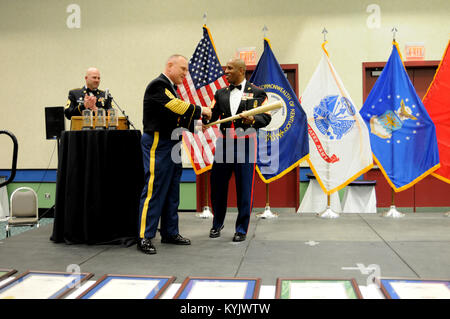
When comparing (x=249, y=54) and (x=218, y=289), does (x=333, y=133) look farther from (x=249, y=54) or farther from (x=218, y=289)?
(x=218, y=289)

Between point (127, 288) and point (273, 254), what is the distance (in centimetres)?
→ 130

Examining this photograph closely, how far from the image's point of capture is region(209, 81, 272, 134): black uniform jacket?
333 cm

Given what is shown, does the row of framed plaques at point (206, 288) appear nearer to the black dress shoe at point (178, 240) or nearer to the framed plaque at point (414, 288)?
the framed plaque at point (414, 288)

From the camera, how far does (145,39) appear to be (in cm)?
588

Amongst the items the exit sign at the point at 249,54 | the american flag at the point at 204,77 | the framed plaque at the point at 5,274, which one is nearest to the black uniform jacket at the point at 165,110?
the framed plaque at the point at 5,274

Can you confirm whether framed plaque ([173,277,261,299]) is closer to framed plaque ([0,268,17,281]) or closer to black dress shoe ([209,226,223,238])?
framed plaque ([0,268,17,281])

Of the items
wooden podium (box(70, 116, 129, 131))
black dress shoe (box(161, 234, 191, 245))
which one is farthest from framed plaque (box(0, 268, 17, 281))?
wooden podium (box(70, 116, 129, 131))

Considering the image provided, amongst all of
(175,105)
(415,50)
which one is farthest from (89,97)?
(415,50)

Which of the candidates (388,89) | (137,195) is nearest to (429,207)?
(388,89)

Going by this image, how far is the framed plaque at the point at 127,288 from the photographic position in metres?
1.82

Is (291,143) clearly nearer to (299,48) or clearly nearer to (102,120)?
(299,48)

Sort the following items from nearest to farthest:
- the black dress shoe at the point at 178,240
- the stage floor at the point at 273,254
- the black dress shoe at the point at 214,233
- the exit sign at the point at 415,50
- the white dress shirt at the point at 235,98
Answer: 1. the stage floor at the point at 273,254
2. the black dress shoe at the point at 178,240
3. the white dress shirt at the point at 235,98
4. the black dress shoe at the point at 214,233
5. the exit sign at the point at 415,50

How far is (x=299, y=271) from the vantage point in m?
2.46

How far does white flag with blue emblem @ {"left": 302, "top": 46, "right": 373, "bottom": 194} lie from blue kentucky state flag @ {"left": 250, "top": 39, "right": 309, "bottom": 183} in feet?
0.52
